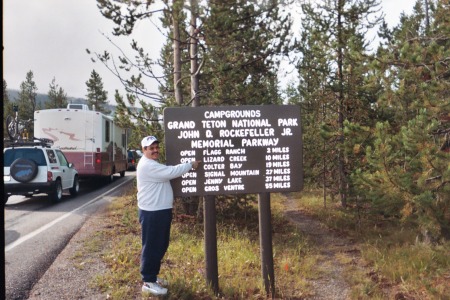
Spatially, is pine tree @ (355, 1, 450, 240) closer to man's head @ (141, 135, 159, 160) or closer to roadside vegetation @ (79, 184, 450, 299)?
roadside vegetation @ (79, 184, 450, 299)

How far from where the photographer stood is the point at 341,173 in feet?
38.0

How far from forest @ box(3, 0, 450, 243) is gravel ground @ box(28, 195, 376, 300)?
1177 millimetres

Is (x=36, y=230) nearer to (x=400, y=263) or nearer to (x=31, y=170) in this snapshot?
(x=31, y=170)

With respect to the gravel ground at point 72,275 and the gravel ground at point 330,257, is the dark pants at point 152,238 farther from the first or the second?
the gravel ground at point 330,257

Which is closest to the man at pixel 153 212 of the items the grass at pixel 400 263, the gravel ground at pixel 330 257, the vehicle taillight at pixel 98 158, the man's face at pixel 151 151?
the man's face at pixel 151 151

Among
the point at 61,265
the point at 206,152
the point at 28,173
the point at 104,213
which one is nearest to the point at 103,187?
the point at 28,173

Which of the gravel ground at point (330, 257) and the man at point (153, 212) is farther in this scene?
the gravel ground at point (330, 257)

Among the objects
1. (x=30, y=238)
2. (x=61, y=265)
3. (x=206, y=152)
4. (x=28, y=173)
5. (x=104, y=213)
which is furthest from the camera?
(x=28, y=173)

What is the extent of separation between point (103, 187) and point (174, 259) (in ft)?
43.2

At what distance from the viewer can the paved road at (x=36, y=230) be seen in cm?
607

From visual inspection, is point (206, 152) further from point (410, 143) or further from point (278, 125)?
point (410, 143)

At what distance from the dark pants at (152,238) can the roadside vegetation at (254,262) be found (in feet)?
1.16

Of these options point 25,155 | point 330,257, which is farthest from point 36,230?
point 330,257

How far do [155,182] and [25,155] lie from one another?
10.1 metres
